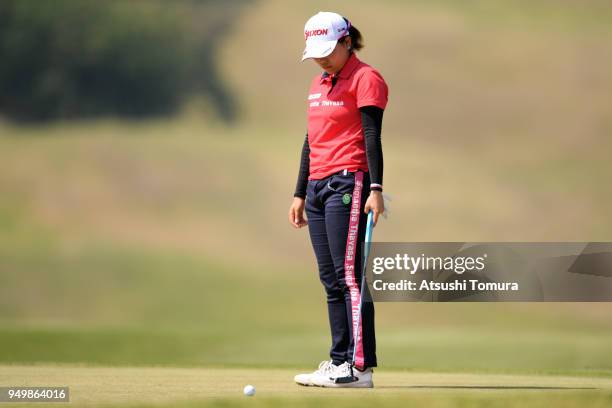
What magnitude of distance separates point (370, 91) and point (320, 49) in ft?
1.25

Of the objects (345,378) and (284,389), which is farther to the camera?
(345,378)

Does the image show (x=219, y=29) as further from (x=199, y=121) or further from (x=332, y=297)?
(x=332, y=297)

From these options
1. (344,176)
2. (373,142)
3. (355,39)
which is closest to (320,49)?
(355,39)

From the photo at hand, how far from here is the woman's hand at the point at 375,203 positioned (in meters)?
6.19

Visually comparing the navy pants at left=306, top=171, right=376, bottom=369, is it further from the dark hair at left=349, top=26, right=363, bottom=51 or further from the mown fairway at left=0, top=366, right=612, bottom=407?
the dark hair at left=349, top=26, right=363, bottom=51

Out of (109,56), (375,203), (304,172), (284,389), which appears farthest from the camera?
(109,56)

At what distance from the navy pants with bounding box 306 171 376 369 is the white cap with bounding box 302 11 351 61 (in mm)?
693

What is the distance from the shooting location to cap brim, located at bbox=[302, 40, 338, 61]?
6.31 metres

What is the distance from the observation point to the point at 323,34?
6.36 meters

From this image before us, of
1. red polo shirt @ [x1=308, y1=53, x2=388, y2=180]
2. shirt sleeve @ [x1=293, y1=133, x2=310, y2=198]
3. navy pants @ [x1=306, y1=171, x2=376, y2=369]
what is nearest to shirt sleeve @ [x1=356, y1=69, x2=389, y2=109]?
red polo shirt @ [x1=308, y1=53, x2=388, y2=180]
